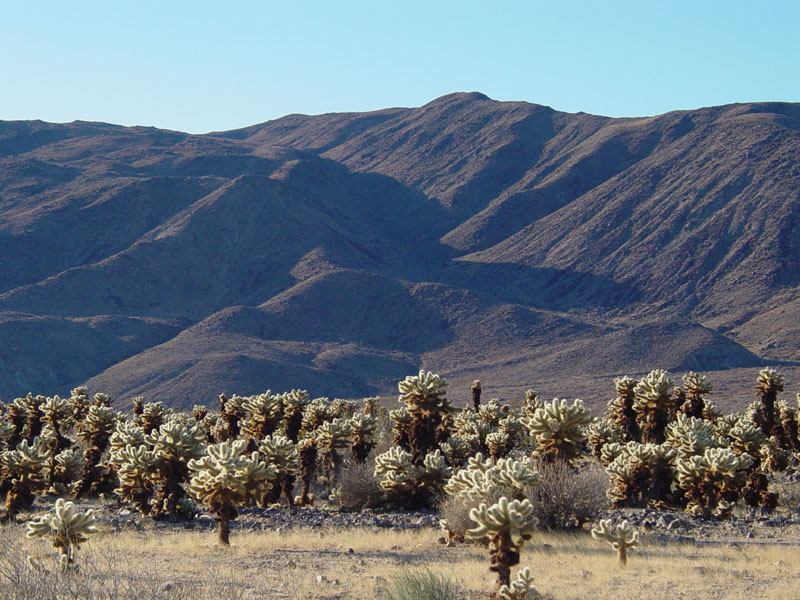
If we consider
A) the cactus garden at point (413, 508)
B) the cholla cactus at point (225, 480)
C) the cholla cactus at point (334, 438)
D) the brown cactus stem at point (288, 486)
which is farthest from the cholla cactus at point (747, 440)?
the cholla cactus at point (225, 480)

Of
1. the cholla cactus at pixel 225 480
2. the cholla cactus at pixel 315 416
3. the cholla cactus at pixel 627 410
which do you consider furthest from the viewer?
the cholla cactus at pixel 315 416

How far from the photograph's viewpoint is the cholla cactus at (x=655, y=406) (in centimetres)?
2372

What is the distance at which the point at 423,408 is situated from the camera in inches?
821

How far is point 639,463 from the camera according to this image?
64.7 ft

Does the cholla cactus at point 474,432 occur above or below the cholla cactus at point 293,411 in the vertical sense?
below

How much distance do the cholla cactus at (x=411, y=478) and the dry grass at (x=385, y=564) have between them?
2775 millimetres

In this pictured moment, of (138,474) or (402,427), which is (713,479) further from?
(138,474)

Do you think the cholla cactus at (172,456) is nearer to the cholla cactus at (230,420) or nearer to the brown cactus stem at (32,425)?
the cholla cactus at (230,420)

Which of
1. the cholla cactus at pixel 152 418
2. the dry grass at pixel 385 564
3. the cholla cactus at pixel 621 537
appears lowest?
the dry grass at pixel 385 564

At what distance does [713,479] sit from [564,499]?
3306mm

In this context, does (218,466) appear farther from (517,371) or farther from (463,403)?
(517,371)

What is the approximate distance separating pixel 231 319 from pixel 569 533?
68316 millimetres

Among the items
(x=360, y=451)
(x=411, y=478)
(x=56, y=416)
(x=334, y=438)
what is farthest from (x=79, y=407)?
(x=411, y=478)

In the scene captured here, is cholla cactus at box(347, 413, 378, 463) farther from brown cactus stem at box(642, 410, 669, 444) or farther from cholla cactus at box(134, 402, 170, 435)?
brown cactus stem at box(642, 410, 669, 444)
